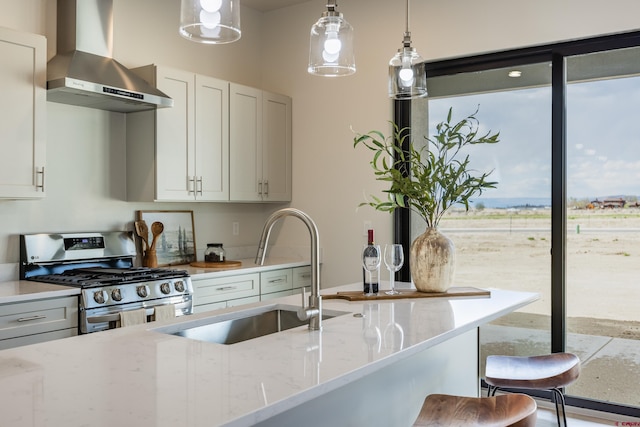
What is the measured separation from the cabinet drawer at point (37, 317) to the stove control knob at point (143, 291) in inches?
13.7

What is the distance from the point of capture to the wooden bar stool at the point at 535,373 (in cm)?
238

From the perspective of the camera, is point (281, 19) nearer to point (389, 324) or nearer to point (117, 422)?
point (389, 324)

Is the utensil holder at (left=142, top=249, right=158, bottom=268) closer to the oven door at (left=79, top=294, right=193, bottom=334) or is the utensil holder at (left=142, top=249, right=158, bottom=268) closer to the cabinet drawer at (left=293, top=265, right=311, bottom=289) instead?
the oven door at (left=79, top=294, right=193, bottom=334)

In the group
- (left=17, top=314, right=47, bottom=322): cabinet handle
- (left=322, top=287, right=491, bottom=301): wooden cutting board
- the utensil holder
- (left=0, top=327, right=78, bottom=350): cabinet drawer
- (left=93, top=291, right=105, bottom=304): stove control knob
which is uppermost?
the utensil holder

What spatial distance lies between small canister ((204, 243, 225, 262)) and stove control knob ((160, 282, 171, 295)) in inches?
32.6

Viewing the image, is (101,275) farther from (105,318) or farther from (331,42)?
(331,42)

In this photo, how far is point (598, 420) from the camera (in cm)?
354

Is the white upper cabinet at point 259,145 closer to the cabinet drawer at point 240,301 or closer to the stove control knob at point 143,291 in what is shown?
the cabinet drawer at point 240,301

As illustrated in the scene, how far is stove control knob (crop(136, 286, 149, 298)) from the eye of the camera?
3.29 metres

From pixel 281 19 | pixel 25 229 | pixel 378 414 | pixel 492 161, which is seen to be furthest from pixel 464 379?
pixel 281 19

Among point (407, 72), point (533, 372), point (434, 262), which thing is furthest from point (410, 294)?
point (407, 72)

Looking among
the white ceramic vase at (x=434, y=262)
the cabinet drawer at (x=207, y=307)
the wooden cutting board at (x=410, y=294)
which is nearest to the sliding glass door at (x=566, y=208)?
the wooden cutting board at (x=410, y=294)

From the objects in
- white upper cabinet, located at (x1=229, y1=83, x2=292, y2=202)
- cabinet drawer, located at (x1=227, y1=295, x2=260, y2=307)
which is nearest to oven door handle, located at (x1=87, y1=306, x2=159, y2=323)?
cabinet drawer, located at (x1=227, y1=295, x2=260, y2=307)

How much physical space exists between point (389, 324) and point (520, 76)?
99.5 inches
